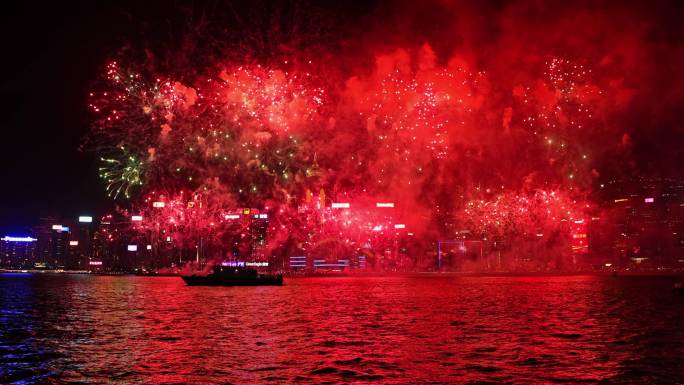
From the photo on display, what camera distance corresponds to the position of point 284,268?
15325 cm

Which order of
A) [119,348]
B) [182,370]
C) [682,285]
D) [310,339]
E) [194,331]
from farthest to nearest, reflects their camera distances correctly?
[682,285] < [194,331] < [310,339] < [119,348] < [182,370]

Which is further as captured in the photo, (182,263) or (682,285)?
(182,263)

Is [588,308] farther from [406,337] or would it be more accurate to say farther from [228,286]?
[228,286]

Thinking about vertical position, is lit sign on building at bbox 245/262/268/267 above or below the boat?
above

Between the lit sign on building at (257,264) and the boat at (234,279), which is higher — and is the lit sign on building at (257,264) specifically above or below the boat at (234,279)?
above

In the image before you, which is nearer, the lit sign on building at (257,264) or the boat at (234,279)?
the boat at (234,279)

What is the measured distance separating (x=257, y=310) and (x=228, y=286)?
A: 4505 cm

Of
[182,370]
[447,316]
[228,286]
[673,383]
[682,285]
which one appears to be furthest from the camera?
[228,286]

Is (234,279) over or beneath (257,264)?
beneath

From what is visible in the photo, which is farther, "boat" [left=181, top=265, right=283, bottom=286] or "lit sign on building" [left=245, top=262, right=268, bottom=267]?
"lit sign on building" [left=245, top=262, right=268, bottom=267]

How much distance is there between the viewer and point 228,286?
8706 centimetres

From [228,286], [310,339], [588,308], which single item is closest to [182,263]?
[228,286]

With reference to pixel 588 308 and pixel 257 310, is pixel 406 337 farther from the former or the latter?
pixel 588 308

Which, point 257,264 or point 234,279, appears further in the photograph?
point 257,264
